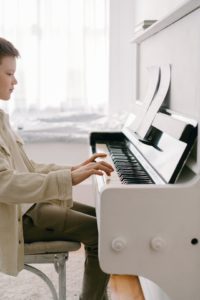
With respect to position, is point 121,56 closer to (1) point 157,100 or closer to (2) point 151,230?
(1) point 157,100

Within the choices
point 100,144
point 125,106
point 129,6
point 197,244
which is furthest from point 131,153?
point 129,6

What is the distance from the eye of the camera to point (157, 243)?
1236 millimetres

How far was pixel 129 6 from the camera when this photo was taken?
326 centimetres

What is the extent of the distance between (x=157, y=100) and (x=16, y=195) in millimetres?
648

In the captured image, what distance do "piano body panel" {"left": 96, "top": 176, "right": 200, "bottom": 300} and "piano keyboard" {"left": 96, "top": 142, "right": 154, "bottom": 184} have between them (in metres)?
0.18

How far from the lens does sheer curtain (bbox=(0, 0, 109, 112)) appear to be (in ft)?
10.7

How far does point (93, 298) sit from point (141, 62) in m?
1.26

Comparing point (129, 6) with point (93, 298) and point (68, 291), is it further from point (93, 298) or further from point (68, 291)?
point (93, 298)

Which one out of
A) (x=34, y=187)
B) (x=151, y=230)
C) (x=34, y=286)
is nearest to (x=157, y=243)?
(x=151, y=230)

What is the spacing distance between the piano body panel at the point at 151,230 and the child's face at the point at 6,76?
25.1 inches

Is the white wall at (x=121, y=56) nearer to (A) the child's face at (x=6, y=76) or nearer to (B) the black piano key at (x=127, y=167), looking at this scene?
(B) the black piano key at (x=127, y=167)

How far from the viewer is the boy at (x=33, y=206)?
1.47m

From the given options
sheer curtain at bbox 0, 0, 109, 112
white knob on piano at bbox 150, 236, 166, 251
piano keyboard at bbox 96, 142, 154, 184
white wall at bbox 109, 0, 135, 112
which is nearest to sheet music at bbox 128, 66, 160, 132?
piano keyboard at bbox 96, 142, 154, 184

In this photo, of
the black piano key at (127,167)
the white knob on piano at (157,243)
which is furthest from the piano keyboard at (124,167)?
the white knob on piano at (157,243)
